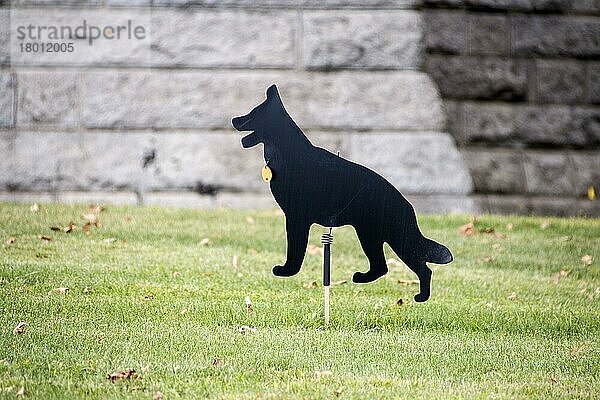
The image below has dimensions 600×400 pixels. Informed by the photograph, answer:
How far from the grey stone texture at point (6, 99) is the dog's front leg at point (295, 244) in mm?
4126

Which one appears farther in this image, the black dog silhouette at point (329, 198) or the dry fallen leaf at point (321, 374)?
the black dog silhouette at point (329, 198)

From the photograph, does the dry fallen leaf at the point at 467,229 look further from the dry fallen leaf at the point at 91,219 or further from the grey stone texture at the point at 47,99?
the grey stone texture at the point at 47,99

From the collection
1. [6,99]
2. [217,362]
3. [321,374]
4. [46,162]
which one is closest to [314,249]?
[46,162]

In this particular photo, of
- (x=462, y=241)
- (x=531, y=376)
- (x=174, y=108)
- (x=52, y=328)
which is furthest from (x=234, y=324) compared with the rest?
(x=174, y=108)

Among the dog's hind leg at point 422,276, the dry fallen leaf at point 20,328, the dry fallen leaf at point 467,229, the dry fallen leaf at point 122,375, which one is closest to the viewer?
the dry fallen leaf at point 122,375

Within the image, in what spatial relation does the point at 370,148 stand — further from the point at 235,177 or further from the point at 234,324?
the point at 234,324

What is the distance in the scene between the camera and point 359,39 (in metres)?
8.80

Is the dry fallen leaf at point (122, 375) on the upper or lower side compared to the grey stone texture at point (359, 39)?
lower

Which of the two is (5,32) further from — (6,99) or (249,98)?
(249,98)

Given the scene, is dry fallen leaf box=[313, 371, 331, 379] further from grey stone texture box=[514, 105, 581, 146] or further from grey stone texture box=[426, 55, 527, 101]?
grey stone texture box=[514, 105, 581, 146]

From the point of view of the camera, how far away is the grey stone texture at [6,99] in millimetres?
8711

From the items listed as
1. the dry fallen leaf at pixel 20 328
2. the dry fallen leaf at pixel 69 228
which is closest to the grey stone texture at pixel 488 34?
the dry fallen leaf at pixel 69 228

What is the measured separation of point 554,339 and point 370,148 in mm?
3523

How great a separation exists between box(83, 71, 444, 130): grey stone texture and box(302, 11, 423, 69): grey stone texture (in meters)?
0.12
